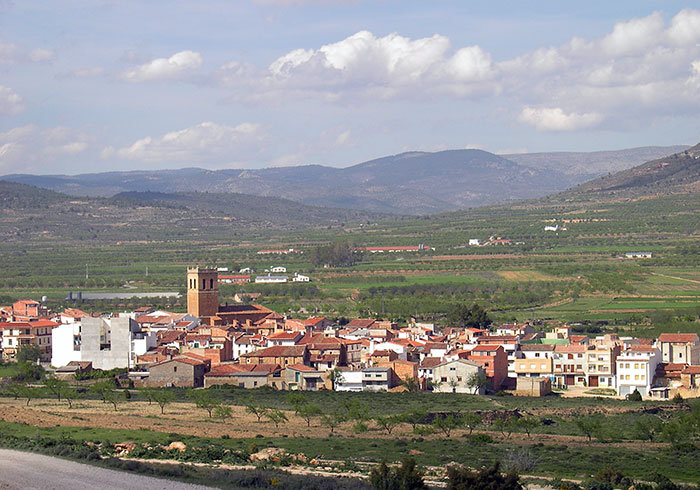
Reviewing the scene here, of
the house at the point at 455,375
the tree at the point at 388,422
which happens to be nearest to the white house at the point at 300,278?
the house at the point at 455,375

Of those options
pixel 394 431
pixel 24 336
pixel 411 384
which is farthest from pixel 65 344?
pixel 394 431

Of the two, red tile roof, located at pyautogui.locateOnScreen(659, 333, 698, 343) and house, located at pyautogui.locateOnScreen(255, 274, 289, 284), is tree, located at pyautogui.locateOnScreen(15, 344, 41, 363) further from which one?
house, located at pyautogui.locateOnScreen(255, 274, 289, 284)

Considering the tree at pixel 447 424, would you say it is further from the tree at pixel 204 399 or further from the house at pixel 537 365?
the house at pixel 537 365

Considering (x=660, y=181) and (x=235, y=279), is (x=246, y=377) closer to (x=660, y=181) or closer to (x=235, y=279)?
(x=235, y=279)

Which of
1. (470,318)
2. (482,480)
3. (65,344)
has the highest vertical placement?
(470,318)

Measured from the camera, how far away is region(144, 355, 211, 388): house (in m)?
54.4

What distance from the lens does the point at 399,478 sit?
31.2 m

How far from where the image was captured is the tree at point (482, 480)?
29927 mm

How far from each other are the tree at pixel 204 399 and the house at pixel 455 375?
9881 mm

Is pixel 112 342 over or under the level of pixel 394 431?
over

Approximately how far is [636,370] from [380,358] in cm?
1149

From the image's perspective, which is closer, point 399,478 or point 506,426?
point 399,478

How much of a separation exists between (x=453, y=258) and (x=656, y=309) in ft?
162

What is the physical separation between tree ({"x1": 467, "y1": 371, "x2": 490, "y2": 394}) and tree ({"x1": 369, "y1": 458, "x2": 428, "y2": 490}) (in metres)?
20.1
